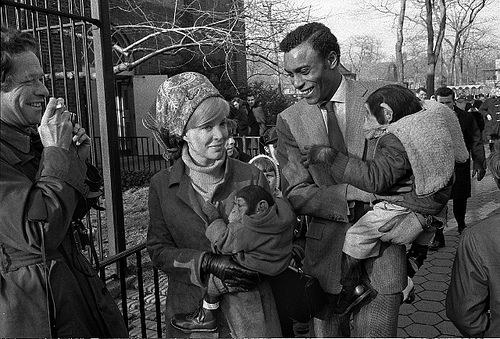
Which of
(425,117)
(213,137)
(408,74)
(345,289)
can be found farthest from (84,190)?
(408,74)

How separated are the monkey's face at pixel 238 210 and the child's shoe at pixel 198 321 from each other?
1.29 ft

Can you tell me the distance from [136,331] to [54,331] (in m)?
2.81

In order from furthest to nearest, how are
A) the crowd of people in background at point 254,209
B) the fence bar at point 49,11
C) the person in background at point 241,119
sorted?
1. the person in background at point 241,119
2. the fence bar at point 49,11
3. the crowd of people in background at point 254,209

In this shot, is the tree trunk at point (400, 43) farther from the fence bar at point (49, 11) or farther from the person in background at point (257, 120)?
the fence bar at point (49, 11)

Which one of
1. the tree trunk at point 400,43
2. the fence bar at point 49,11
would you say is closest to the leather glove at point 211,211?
the fence bar at point 49,11

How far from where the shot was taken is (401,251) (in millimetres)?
2307

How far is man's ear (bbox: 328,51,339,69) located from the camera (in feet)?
7.56

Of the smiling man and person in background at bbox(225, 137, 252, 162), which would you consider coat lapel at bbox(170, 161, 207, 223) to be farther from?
the smiling man

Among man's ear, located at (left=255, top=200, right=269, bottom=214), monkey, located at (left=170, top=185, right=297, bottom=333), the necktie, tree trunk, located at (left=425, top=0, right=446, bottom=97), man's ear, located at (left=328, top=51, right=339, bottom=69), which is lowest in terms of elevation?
monkey, located at (left=170, top=185, right=297, bottom=333)

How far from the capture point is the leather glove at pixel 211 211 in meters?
2.04

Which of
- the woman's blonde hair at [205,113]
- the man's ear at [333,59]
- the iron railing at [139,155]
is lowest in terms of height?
the iron railing at [139,155]

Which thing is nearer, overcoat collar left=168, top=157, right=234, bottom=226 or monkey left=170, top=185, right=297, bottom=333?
monkey left=170, top=185, right=297, bottom=333

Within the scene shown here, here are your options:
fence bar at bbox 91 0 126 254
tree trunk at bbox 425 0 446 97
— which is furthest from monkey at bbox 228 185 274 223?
tree trunk at bbox 425 0 446 97

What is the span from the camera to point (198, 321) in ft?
6.48
